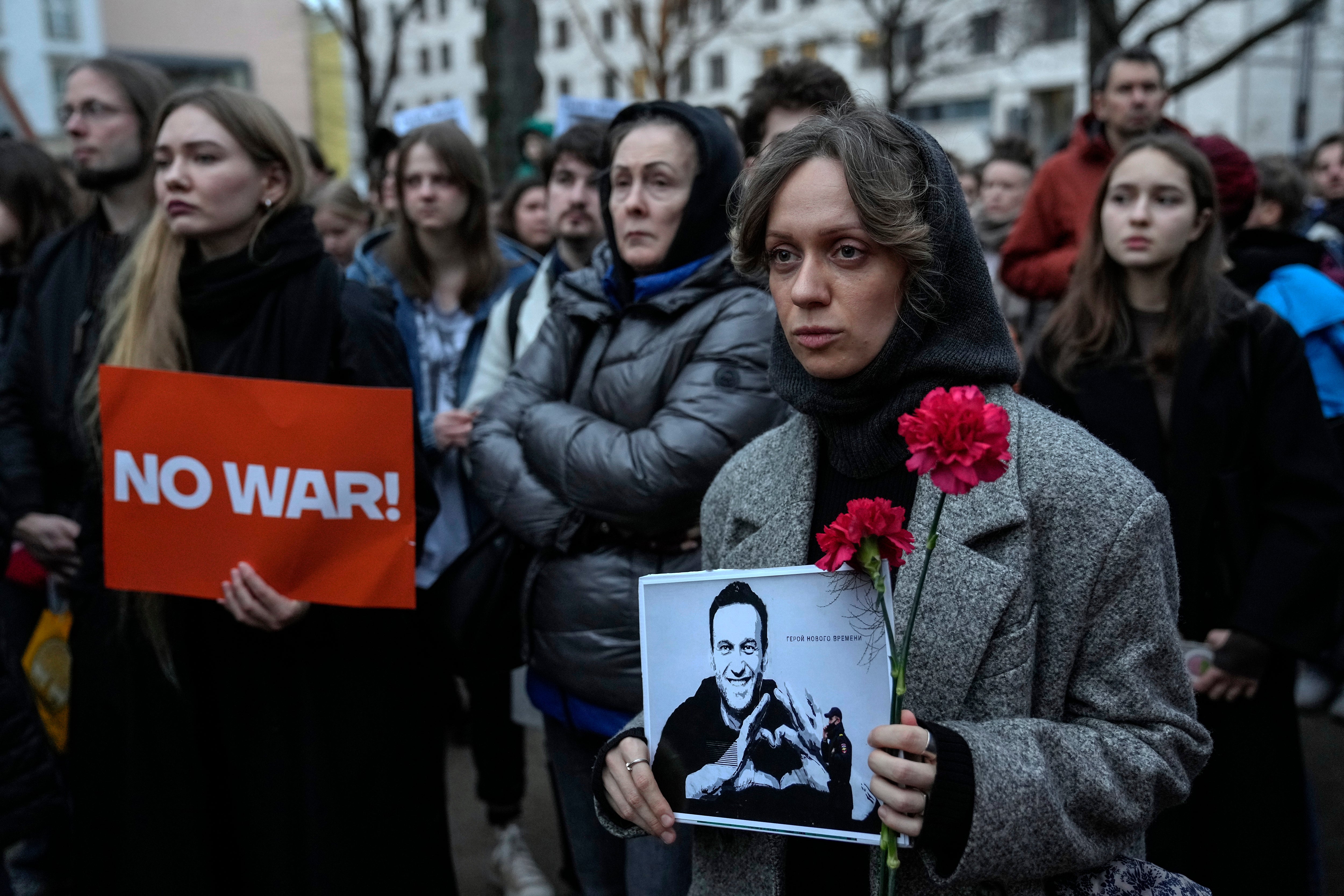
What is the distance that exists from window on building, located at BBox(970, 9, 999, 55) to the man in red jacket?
1109 cm

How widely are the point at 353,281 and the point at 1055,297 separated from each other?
2.86 metres

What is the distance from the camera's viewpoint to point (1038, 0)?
19.3 metres

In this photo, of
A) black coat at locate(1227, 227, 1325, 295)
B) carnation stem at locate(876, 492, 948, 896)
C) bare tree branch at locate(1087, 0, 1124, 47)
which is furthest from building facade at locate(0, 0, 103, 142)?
carnation stem at locate(876, 492, 948, 896)

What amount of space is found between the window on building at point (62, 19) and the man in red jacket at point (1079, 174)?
1466 inches

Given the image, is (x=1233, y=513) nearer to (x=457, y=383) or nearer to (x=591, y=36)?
(x=457, y=383)

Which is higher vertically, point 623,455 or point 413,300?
point 413,300

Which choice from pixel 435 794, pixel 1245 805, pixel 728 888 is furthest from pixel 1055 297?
pixel 728 888

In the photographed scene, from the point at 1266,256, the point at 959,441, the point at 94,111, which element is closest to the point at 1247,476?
the point at 1266,256

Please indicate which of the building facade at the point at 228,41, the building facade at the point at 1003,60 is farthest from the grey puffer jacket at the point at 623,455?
the building facade at the point at 228,41

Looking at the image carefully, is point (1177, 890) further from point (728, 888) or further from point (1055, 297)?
point (1055, 297)

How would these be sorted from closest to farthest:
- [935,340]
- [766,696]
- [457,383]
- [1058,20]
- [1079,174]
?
[766,696] < [935,340] < [457,383] < [1079,174] < [1058,20]

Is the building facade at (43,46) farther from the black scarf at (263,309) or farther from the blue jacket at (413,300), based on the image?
the black scarf at (263,309)

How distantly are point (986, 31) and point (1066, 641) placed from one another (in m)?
20.5

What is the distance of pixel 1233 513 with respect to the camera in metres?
2.78
